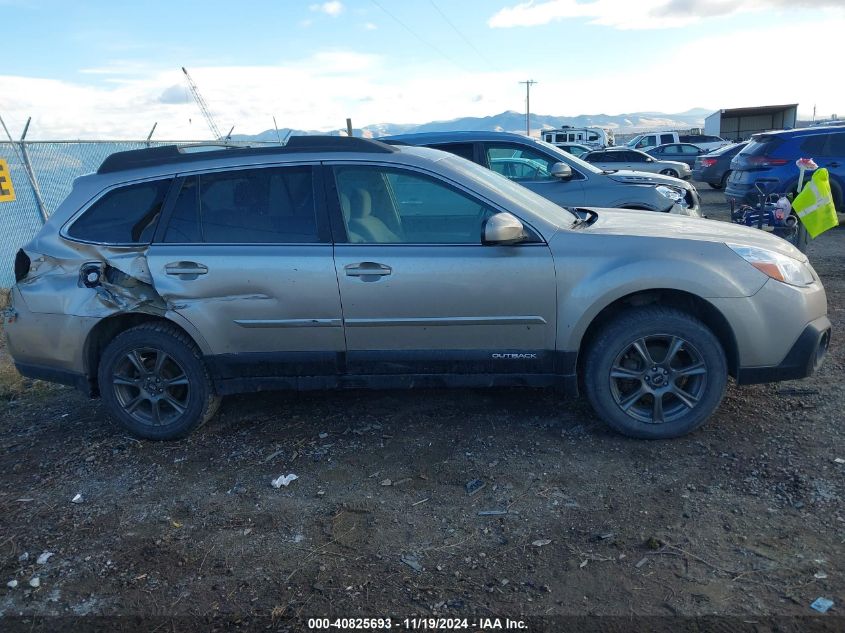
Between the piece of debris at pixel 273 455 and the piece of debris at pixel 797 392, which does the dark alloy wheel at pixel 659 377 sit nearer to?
the piece of debris at pixel 797 392

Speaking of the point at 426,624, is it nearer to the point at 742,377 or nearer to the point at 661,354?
the point at 661,354

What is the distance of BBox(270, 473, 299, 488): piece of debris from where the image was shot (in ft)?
12.3

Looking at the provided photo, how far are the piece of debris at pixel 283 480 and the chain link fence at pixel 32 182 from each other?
7.57 meters

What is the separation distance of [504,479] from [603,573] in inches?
35.4

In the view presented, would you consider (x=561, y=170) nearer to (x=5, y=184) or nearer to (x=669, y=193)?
(x=669, y=193)

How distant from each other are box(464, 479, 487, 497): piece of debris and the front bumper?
1.64 metres

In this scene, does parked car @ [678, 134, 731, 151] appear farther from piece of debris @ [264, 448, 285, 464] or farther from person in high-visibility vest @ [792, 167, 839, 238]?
piece of debris @ [264, 448, 285, 464]

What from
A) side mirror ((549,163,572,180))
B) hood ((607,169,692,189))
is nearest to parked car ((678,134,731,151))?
hood ((607,169,692,189))

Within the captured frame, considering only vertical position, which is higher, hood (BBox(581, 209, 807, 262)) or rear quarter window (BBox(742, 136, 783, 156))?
rear quarter window (BBox(742, 136, 783, 156))

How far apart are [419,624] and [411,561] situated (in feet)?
1.31

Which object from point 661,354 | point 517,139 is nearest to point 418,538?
point 661,354

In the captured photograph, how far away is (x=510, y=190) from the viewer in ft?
14.1

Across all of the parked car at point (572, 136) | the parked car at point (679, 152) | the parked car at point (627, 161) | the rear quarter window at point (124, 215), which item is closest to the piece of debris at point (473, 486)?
the rear quarter window at point (124, 215)

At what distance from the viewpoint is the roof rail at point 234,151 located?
13.6 ft
